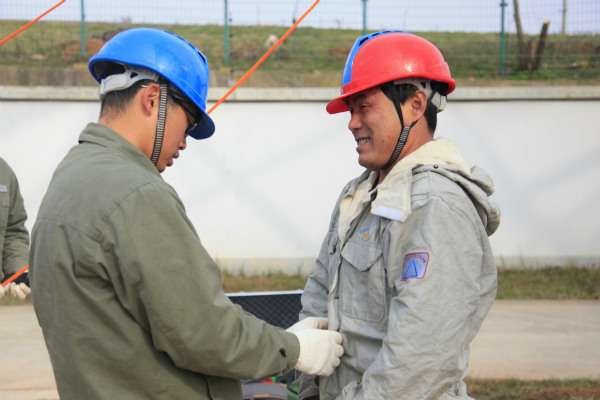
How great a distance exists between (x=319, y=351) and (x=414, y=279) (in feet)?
1.50

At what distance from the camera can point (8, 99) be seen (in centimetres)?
867

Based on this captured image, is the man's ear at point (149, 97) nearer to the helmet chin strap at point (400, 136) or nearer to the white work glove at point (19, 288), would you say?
the helmet chin strap at point (400, 136)

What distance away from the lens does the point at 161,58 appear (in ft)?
7.01

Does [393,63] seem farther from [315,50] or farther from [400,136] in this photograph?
[315,50]

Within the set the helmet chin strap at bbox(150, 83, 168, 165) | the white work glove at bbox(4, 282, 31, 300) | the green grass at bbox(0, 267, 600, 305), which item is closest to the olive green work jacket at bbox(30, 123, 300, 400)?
the helmet chin strap at bbox(150, 83, 168, 165)

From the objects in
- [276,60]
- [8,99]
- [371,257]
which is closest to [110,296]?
[371,257]

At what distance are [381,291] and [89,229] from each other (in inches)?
35.4

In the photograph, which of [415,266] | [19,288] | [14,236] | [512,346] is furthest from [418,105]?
[512,346]

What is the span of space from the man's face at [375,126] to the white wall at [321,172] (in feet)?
21.4

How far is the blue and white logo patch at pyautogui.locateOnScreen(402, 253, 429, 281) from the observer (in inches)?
75.9

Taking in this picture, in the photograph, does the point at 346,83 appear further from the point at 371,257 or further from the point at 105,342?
the point at 105,342

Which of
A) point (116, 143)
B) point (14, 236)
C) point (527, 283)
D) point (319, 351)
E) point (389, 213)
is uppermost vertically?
point (116, 143)

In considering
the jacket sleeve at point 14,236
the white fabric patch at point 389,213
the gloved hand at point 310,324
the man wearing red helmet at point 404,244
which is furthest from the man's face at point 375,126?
the jacket sleeve at point 14,236

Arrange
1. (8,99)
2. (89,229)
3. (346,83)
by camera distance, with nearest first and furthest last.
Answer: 1. (89,229)
2. (346,83)
3. (8,99)
